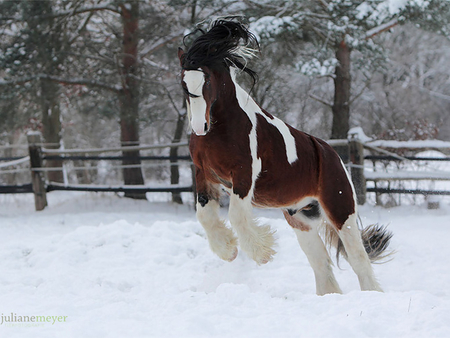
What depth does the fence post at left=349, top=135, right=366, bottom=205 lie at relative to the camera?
8.28 metres

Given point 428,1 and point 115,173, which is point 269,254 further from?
point 115,173

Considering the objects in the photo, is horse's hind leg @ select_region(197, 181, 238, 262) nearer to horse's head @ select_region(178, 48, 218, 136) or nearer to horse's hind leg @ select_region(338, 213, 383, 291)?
horse's head @ select_region(178, 48, 218, 136)

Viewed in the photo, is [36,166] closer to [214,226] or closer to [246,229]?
[214,226]

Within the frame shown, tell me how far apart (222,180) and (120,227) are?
3.28 metres

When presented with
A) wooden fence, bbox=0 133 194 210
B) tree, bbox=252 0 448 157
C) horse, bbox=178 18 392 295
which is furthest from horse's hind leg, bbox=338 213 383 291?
wooden fence, bbox=0 133 194 210

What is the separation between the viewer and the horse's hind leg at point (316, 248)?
3.97m

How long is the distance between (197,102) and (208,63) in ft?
1.10

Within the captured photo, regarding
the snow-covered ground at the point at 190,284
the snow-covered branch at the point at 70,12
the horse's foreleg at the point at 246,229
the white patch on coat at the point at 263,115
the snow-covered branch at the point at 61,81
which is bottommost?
the snow-covered ground at the point at 190,284

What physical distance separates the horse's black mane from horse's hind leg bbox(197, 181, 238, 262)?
884 mm

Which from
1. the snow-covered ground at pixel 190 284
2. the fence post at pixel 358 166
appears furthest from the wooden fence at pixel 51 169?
the fence post at pixel 358 166

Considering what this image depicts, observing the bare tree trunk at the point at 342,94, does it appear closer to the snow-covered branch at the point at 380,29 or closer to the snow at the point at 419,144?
the snow-covered branch at the point at 380,29

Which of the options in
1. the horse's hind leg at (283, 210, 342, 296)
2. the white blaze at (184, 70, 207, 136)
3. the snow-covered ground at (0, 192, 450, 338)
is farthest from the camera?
the horse's hind leg at (283, 210, 342, 296)

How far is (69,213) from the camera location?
9.10 m

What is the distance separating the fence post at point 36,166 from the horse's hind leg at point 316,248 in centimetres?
685
